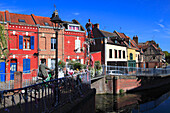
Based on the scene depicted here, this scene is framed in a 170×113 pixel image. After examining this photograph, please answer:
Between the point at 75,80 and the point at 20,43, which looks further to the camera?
the point at 20,43

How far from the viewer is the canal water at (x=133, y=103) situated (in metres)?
17.1

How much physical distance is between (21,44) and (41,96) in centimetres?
1498

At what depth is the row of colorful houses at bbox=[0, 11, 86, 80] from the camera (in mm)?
18359

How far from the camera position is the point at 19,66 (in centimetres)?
1859

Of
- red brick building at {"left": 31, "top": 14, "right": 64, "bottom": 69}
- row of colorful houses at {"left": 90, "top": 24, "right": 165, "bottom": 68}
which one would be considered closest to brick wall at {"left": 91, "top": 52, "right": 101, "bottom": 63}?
row of colorful houses at {"left": 90, "top": 24, "right": 165, "bottom": 68}

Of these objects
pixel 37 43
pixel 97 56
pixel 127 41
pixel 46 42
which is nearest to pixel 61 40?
pixel 46 42

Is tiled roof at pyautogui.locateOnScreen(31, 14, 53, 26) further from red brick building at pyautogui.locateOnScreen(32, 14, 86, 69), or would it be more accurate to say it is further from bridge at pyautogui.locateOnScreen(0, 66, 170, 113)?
bridge at pyautogui.locateOnScreen(0, 66, 170, 113)

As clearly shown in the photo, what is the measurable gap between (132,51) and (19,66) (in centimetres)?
2398

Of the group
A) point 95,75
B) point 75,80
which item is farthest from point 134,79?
point 75,80

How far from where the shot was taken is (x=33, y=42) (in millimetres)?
19562

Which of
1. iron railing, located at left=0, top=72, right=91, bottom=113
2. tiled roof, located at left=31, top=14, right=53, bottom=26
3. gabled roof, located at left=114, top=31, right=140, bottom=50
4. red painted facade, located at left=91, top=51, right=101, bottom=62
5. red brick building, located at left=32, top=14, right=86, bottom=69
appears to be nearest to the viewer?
iron railing, located at left=0, top=72, right=91, bottom=113

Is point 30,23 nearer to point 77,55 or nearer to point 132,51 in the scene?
point 77,55

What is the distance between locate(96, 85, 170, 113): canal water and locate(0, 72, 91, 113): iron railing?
10.1 metres

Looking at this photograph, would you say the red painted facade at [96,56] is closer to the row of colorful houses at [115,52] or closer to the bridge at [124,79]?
the row of colorful houses at [115,52]
